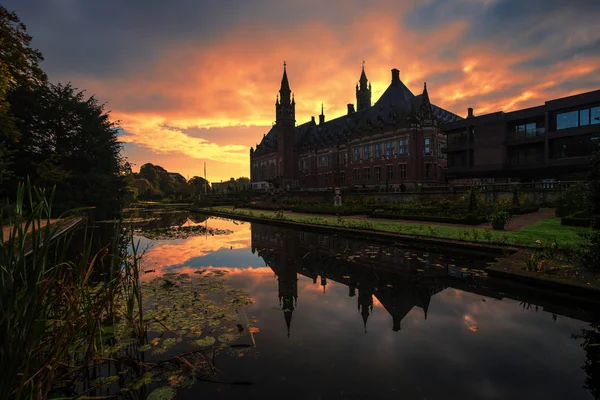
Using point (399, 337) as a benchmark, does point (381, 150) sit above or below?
above

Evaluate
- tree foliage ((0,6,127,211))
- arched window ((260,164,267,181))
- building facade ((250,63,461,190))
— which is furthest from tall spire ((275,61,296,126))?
tree foliage ((0,6,127,211))

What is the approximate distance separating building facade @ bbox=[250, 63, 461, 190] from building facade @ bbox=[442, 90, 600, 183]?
12.5 ft

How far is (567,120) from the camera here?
108ft

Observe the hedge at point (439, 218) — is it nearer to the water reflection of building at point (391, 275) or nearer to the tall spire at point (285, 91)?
the water reflection of building at point (391, 275)

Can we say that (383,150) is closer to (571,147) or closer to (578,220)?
(571,147)

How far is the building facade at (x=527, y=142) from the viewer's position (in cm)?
3144

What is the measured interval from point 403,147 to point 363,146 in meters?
8.65

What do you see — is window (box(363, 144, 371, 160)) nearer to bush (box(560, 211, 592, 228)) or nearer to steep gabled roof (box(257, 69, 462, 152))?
steep gabled roof (box(257, 69, 462, 152))

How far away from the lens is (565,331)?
4.93 m

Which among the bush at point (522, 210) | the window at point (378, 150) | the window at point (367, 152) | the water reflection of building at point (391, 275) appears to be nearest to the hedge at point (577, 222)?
the bush at point (522, 210)

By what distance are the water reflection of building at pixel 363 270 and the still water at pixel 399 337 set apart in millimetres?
41

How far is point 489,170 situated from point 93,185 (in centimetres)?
4773

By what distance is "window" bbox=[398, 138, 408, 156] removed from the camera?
1772 inches

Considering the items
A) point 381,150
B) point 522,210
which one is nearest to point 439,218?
point 522,210
